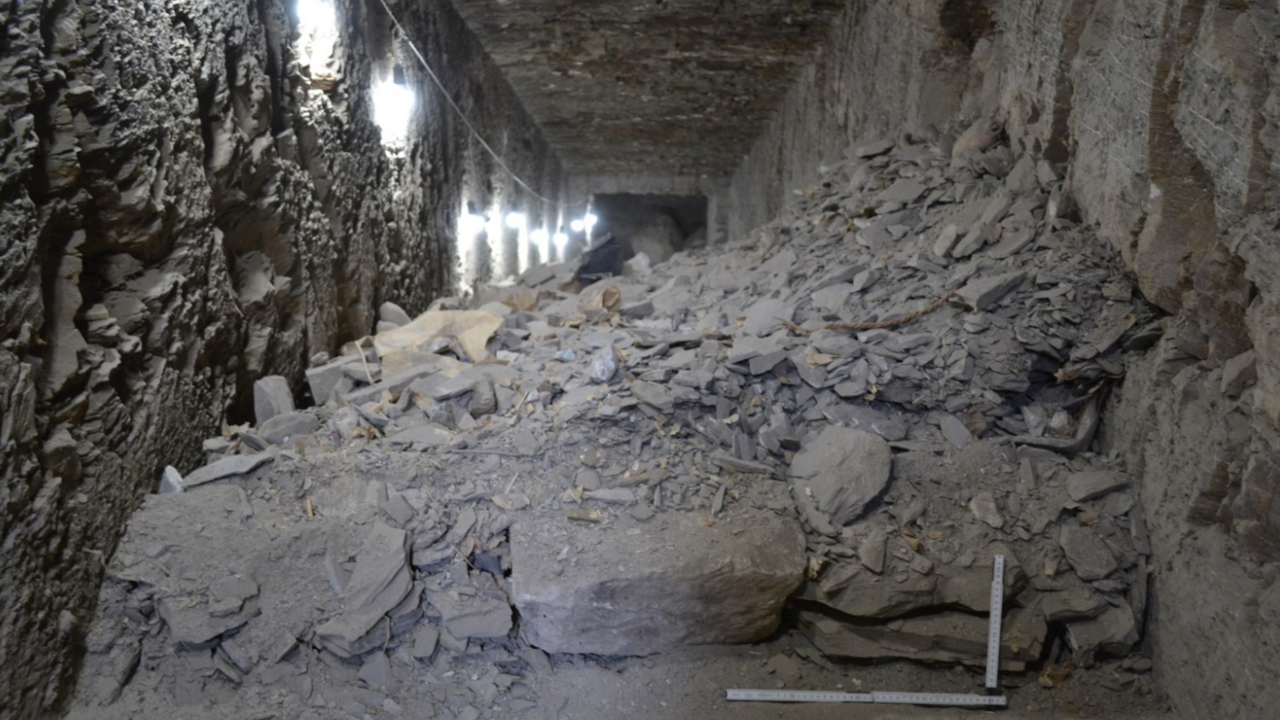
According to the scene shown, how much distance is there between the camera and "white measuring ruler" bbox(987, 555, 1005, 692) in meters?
3.16

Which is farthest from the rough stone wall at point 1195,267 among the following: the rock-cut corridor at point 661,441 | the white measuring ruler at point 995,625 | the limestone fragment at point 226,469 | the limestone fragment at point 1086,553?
the limestone fragment at point 226,469

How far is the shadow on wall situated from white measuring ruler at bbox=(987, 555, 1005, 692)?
1412cm

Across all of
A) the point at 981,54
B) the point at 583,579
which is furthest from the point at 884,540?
the point at 981,54

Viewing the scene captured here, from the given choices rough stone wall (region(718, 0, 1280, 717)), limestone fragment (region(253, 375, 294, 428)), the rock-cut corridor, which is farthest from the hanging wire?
rough stone wall (region(718, 0, 1280, 717))

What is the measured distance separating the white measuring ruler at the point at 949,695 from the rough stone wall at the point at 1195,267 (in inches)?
22.8

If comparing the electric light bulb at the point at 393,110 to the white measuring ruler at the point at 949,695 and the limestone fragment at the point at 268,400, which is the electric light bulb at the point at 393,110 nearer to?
the limestone fragment at the point at 268,400

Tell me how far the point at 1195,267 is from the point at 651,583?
7.64 feet

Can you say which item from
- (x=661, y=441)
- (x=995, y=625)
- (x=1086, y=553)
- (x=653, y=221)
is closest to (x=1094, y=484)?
(x=1086, y=553)

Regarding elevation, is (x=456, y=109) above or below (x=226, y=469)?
above

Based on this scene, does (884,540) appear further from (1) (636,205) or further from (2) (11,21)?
(1) (636,205)

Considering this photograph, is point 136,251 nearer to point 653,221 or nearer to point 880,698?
point 880,698

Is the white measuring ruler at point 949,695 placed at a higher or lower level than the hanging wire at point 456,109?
lower

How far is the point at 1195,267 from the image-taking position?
3104 mm

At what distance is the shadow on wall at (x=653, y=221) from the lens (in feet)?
56.7
